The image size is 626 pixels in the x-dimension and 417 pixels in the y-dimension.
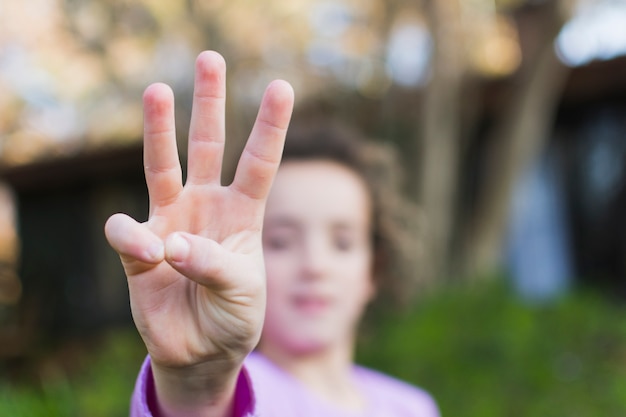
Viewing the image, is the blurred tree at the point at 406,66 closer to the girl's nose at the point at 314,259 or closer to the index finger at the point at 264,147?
the girl's nose at the point at 314,259

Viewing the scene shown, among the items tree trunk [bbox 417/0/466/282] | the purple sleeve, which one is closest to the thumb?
the purple sleeve

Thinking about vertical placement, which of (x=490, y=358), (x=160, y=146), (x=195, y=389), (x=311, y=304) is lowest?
(x=490, y=358)

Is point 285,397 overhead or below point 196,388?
below

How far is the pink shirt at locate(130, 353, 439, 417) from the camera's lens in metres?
1.16

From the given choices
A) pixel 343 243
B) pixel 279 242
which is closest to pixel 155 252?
pixel 279 242

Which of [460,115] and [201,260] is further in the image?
[460,115]

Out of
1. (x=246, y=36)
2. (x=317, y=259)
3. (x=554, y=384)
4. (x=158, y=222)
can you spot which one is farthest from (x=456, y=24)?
(x=158, y=222)

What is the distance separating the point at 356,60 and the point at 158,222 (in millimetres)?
6049

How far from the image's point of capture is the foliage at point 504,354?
3555 mm

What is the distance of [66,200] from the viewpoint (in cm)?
1125

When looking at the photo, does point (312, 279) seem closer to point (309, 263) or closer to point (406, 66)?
point (309, 263)

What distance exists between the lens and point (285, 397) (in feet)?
5.34

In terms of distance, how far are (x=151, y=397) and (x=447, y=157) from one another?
17.2 feet

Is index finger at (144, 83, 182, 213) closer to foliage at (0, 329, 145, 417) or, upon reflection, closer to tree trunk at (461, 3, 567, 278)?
foliage at (0, 329, 145, 417)
